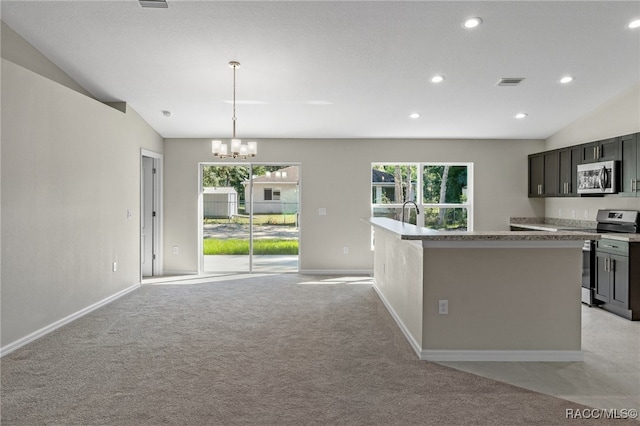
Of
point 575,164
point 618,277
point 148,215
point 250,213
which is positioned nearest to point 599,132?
point 575,164

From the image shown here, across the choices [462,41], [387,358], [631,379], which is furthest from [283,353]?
[462,41]

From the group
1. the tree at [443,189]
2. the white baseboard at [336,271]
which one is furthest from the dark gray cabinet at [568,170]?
the white baseboard at [336,271]

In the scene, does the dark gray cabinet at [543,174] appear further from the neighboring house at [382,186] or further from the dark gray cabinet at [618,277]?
the neighboring house at [382,186]

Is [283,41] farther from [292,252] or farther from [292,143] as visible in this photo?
[292,252]

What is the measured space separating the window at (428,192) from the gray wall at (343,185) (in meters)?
0.19

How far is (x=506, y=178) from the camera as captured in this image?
7.43 metres

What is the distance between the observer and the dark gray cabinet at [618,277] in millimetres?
4602

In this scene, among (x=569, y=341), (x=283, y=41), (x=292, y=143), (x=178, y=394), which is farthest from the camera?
(x=292, y=143)

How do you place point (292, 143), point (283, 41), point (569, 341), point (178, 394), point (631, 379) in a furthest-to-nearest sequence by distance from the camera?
point (292, 143)
point (283, 41)
point (569, 341)
point (631, 379)
point (178, 394)

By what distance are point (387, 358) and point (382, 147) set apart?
4610 millimetres

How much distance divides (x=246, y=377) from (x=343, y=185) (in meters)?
4.71

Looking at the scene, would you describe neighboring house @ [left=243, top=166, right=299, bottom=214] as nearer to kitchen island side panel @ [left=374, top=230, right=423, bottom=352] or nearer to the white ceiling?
the white ceiling

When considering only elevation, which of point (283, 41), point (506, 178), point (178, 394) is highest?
point (283, 41)

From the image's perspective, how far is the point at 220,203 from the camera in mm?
7562
